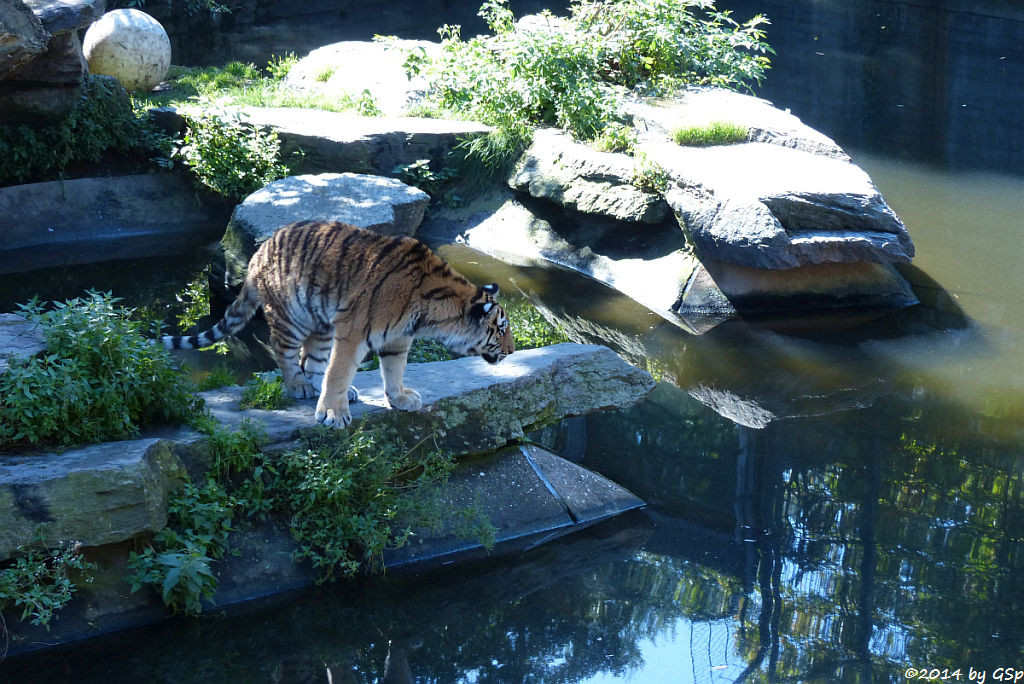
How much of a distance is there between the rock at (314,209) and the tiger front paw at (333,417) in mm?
3068

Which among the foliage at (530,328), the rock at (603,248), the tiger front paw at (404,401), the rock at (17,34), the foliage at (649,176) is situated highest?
the rock at (17,34)

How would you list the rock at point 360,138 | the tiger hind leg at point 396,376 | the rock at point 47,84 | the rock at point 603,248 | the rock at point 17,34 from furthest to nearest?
the rock at point 360,138
the rock at point 47,84
the rock at point 603,248
the rock at point 17,34
the tiger hind leg at point 396,376

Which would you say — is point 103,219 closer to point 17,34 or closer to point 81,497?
point 17,34

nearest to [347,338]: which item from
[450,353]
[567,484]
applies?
[567,484]

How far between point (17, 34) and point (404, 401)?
352 cm

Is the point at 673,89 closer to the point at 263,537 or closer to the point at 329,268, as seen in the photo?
the point at 329,268

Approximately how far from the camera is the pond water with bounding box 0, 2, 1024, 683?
4.01m

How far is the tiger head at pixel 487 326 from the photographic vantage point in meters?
4.79

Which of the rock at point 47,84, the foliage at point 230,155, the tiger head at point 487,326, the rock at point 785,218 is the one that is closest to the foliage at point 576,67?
the rock at point 785,218

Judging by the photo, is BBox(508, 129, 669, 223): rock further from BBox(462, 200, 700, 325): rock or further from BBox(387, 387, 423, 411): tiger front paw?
BBox(387, 387, 423, 411): tiger front paw

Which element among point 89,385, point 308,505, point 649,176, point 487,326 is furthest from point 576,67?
point 89,385

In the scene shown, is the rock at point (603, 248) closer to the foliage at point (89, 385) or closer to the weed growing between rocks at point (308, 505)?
the weed growing between rocks at point (308, 505)

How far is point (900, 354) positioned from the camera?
7.09m

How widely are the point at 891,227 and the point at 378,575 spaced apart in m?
5.22
